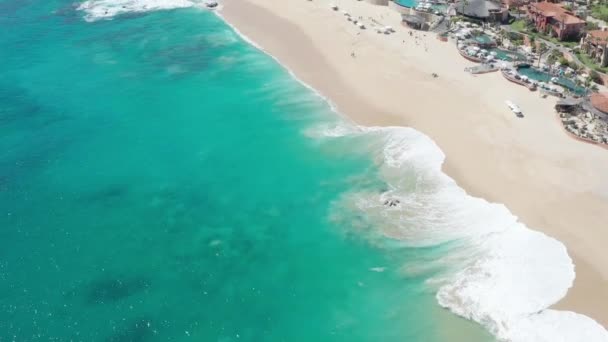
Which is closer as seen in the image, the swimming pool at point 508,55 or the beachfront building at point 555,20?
the swimming pool at point 508,55

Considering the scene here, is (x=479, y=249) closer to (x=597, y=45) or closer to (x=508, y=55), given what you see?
(x=508, y=55)

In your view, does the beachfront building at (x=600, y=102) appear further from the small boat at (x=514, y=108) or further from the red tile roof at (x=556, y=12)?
the red tile roof at (x=556, y=12)

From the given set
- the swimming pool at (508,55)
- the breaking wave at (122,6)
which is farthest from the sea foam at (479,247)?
the breaking wave at (122,6)

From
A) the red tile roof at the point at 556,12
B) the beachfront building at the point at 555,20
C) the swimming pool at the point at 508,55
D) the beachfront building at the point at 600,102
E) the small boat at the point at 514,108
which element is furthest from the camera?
the red tile roof at the point at 556,12

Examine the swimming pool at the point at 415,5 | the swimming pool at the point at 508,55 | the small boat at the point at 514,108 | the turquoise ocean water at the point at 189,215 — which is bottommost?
the turquoise ocean water at the point at 189,215

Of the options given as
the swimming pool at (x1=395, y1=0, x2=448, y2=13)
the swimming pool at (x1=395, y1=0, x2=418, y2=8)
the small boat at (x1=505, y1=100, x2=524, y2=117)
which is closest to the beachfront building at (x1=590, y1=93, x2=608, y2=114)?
the small boat at (x1=505, y1=100, x2=524, y2=117)

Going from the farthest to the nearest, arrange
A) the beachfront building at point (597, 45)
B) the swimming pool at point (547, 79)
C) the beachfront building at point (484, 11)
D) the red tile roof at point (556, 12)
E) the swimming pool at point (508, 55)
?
1. the beachfront building at point (484, 11)
2. the red tile roof at point (556, 12)
3. the swimming pool at point (508, 55)
4. the beachfront building at point (597, 45)
5. the swimming pool at point (547, 79)

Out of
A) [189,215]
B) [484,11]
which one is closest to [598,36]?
[484,11]
